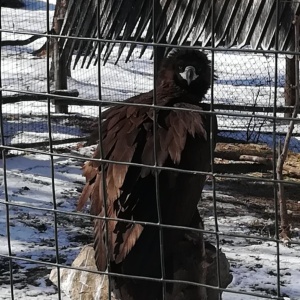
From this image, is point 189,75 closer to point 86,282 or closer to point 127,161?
point 86,282

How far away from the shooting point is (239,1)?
6.62m

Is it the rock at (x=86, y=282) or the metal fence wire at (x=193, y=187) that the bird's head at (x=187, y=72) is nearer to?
the metal fence wire at (x=193, y=187)

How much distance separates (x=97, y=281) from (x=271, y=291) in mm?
1629

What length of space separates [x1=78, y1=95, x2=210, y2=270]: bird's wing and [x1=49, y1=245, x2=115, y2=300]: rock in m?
0.38

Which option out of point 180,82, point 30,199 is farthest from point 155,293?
point 30,199

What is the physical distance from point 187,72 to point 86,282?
1.50m

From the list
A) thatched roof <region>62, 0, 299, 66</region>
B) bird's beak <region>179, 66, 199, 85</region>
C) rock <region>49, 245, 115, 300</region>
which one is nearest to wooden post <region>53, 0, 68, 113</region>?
thatched roof <region>62, 0, 299, 66</region>

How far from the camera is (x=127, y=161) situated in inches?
127

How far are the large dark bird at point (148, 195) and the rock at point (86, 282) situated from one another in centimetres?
39

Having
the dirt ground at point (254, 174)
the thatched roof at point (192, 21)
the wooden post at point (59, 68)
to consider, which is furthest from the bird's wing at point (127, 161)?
the wooden post at point (59, 68)

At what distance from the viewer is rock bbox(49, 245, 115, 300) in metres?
3.92

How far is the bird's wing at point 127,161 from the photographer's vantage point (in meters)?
3.22

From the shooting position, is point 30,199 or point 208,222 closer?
point 208,222

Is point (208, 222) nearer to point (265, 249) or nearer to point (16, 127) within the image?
point (265, 249)
